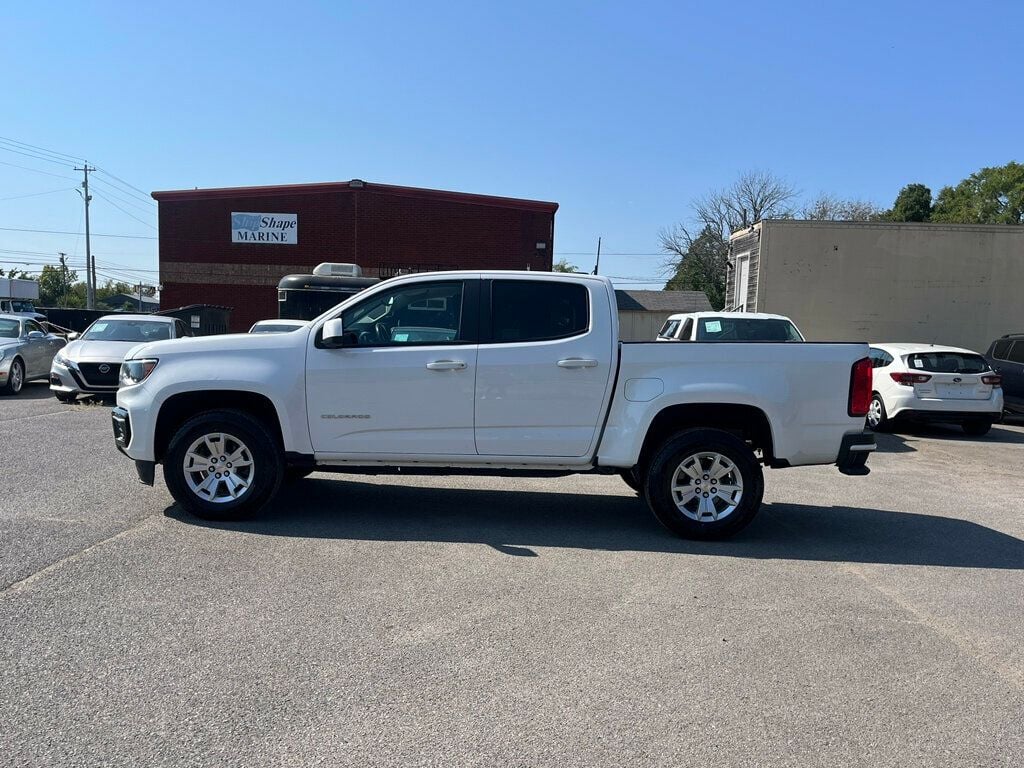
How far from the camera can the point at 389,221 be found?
30500mm

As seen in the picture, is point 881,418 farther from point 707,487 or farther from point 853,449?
point 707,487

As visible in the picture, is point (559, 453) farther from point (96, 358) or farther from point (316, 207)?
point (316, 207)

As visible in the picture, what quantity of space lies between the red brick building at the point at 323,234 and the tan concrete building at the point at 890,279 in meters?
13.4

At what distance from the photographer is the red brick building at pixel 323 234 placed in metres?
30.4

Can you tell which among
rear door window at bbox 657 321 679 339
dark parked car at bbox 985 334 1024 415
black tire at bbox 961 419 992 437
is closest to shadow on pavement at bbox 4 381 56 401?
rear door window at bbox 657 321 679 339

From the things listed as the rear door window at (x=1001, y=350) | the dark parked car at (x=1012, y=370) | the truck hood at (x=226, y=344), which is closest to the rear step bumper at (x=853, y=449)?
the truck hood at (x=226, y=344)

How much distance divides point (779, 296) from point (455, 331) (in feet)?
44.0

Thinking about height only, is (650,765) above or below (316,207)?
below

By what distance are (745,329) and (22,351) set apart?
1345 cm

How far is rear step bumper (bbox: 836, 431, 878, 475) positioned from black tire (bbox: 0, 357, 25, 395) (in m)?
14.6

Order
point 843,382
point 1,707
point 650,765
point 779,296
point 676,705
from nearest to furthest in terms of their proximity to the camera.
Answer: point 650,765
point 1,707
point 676,705
point 843,382
point 779,296

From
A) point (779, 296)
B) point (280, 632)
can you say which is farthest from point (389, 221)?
point (280, 632)

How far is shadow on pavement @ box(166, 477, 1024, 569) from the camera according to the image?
5.93m

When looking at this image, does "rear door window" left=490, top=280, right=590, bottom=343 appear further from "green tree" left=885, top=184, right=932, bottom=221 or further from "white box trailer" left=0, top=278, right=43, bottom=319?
"green tree" left=885, top=184, right=932, bottom=221
